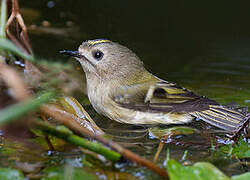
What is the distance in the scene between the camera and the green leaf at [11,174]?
2.11 metres

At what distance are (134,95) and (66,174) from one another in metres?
1.60

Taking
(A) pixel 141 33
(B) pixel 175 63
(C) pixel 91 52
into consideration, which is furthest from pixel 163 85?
(A) pixel 141 33

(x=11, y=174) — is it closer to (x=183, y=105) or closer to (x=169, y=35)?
(x=183, y=105)

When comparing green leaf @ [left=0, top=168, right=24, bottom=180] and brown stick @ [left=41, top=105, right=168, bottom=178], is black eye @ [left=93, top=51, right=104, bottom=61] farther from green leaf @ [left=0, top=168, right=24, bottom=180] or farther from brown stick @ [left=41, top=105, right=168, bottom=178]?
green leaf @ [left=0, top=168, right=24, bottom=180]

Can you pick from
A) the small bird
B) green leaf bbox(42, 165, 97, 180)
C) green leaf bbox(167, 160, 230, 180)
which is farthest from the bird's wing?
green leaf bbox(42, 165, 97, 180)

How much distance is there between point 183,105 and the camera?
11.2ft

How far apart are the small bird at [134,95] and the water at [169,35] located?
5.7 inches

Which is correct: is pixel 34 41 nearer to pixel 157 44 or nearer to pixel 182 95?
pixel 157 44

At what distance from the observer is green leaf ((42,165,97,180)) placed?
6.92 ft

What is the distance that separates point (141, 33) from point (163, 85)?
245cm

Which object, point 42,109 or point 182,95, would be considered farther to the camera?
point 182,95

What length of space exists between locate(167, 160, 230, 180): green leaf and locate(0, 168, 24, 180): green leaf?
2.44 feet

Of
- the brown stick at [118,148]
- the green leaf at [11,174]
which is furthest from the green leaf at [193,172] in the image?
the green leaf at [11,174]

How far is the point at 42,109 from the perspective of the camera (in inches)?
89.5
